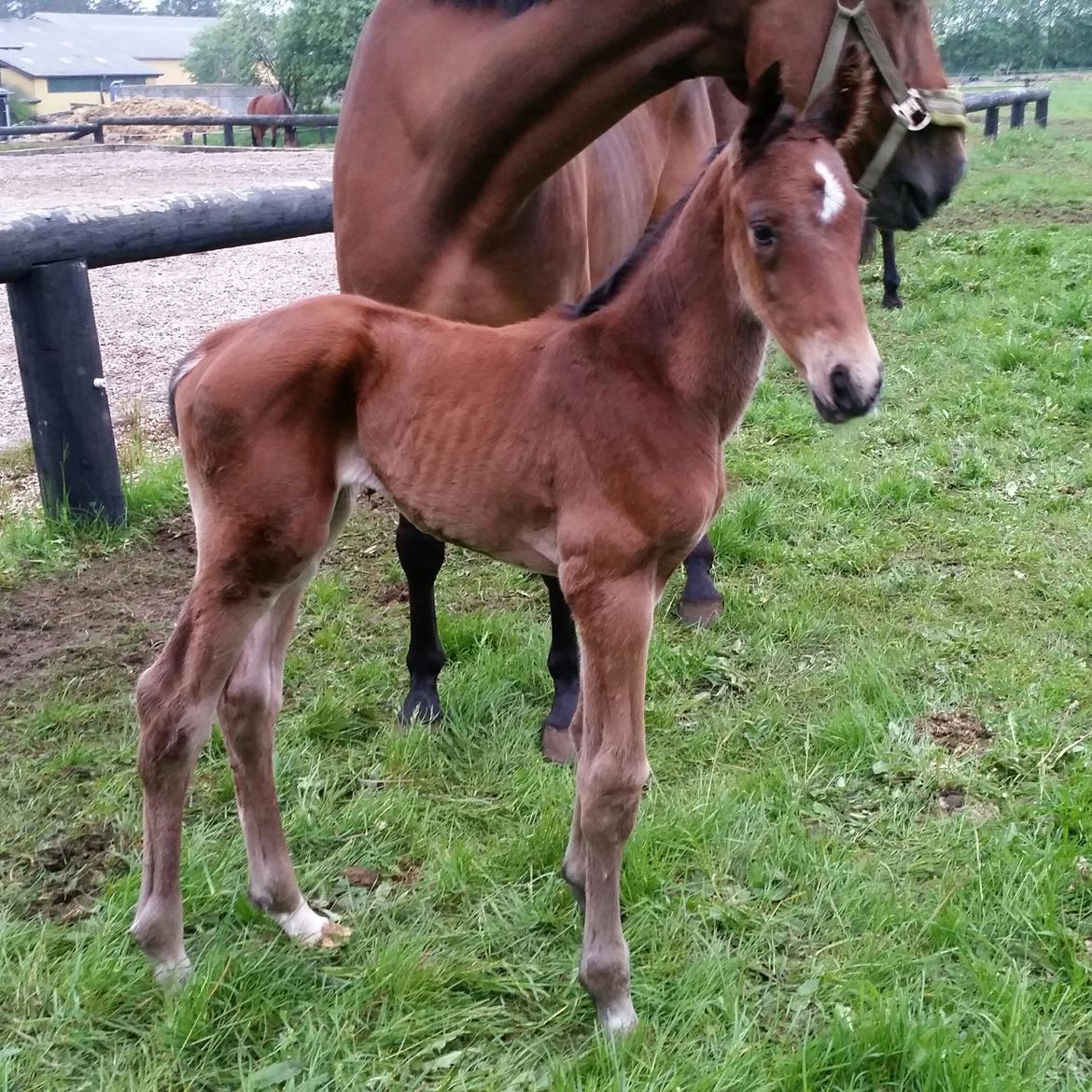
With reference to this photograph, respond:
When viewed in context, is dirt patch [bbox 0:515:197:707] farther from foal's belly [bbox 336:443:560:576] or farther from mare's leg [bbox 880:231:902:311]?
mare's leg [bbox 880:231:902:311]

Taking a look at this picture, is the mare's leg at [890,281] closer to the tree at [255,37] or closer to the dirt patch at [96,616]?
the dirt patch at [96,616]

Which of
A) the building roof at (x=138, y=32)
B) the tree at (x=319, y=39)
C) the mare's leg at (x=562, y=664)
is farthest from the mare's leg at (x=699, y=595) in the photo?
Result: the building roof at (x=138, y=32)

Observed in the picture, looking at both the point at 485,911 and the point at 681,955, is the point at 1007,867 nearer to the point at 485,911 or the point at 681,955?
the point at 681,955

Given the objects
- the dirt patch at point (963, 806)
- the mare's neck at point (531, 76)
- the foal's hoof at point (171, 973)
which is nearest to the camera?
the foal's hoof at point (171, 973)

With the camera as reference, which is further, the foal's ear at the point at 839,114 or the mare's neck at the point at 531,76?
the mare's neck at the point at 531,76

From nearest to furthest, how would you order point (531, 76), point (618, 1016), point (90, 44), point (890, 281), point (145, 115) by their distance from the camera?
point (618, 1016)
point (531, 76)
point (890, 281)
point (145, 115)
point (90, 44)

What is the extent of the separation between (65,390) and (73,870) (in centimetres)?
208

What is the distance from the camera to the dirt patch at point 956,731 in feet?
9.22

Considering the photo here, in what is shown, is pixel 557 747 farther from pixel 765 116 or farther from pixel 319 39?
pixel 319 39

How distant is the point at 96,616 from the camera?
347 cm

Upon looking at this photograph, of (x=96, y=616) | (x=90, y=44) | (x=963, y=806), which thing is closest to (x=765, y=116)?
(x=963, y=806)

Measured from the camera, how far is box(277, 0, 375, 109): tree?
30.1 meters

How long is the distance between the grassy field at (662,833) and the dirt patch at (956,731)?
0.01 metres

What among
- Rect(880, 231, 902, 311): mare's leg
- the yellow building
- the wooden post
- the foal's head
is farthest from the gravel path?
the yellow building
